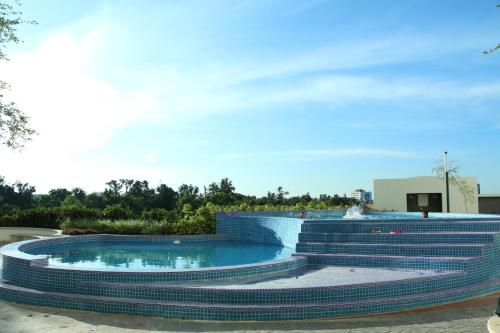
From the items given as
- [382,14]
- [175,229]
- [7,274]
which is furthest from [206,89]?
[7,274]

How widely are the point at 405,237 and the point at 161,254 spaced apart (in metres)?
5.54

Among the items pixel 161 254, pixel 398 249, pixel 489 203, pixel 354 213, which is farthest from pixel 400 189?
pixel 161 254

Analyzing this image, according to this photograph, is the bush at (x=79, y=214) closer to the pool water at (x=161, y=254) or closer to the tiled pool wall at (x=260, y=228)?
the pool water at (x=161, y=254)

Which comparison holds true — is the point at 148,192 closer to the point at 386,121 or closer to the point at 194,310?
the point at 386,121

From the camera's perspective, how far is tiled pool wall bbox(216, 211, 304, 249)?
10664 mm

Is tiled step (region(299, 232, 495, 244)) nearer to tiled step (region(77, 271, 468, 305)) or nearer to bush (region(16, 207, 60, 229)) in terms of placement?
tiled step (region(77, 271, 468, 305))

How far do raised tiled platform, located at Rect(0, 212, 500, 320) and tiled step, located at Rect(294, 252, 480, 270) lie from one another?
0.02 meters

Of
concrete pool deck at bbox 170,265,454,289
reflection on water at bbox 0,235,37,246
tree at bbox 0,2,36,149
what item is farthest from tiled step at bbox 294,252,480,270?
reflection on water at bbox 0,235,37,246

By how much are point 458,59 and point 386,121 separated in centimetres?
562

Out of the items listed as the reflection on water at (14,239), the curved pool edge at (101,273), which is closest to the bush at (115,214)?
the reflection on water at (14,239)

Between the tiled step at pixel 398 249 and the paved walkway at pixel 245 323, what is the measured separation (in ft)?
6.16

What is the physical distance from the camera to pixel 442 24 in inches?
472

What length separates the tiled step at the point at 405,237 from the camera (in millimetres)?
8078

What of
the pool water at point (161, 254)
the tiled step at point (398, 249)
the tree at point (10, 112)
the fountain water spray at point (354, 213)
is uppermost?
the tree at point (10, 112)
